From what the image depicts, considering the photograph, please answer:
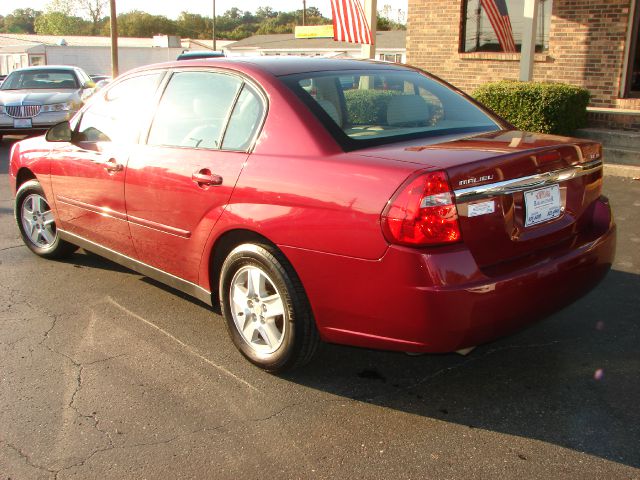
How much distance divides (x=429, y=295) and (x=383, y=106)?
1.35 m

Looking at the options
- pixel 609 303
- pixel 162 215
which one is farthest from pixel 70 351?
pixel 609 303

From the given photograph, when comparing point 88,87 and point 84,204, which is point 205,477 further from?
point 88,87

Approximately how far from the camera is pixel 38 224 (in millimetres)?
5605

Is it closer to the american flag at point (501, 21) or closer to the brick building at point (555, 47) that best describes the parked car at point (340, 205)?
the brick building at point (555, 47)

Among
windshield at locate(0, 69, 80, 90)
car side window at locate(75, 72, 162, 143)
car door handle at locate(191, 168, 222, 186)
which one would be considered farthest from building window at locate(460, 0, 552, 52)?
car door handle at locate(191, 168, 222, 186)

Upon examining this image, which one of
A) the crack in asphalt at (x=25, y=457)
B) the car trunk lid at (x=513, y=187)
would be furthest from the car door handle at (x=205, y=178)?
the crack in asphalt at (x=25, y=457)

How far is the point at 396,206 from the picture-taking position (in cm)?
278

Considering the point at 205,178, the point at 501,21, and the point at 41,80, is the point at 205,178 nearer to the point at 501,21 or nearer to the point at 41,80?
the point at 501,21

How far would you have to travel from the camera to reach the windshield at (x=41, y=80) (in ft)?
46.8

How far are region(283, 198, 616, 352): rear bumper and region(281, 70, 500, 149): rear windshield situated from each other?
26.9 inches

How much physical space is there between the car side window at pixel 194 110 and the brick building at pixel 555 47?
334 inches

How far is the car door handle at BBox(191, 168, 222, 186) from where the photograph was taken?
3.55m

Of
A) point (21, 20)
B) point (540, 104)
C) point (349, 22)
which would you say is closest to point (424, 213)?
point (540, 104)

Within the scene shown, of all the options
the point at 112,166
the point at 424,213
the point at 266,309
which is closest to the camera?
the point at 424,213
